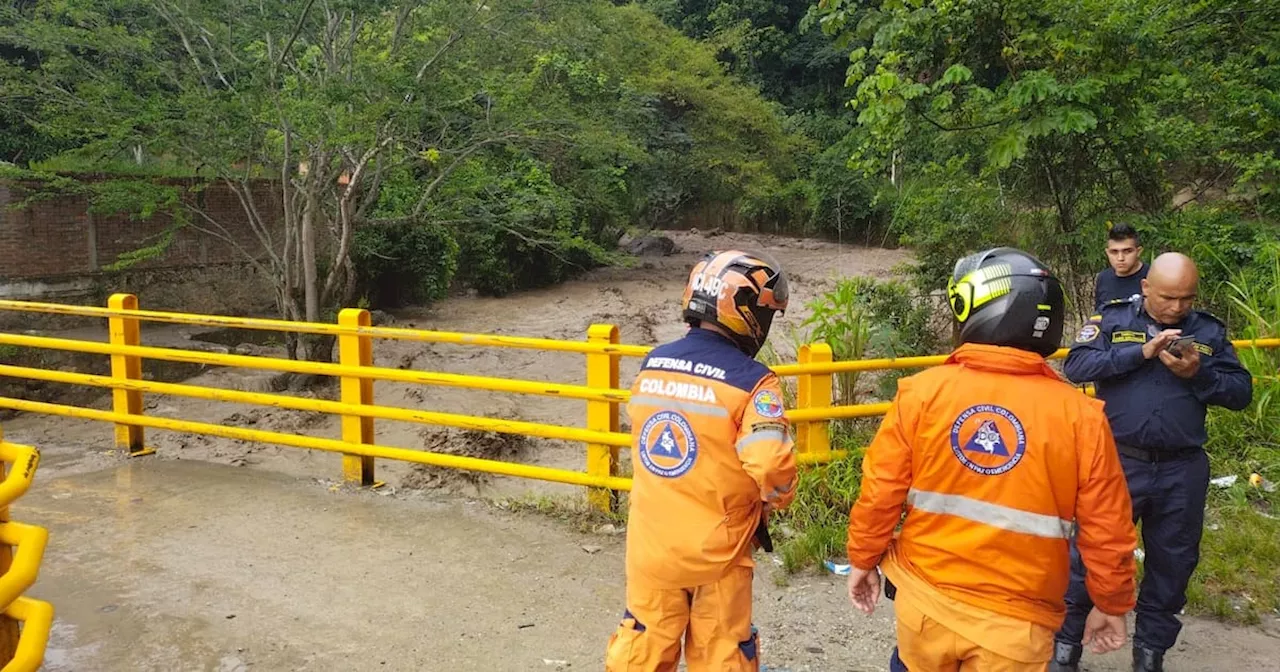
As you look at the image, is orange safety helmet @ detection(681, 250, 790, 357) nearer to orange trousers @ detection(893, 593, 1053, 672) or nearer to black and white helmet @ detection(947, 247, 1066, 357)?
black and white helmet @ detection(947, 247, 1066, 357)

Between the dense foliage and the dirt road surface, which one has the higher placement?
the dense foliage

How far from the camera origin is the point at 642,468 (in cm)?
289

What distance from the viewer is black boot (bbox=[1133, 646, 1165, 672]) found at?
3.63 m

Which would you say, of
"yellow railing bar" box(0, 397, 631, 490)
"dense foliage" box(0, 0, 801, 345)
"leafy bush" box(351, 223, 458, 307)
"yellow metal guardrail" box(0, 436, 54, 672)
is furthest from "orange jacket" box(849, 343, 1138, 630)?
"leafy bush" box(351, 223, 458, 307)

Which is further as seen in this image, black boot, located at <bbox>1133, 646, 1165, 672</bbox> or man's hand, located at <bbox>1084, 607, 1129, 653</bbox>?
black boot, located at <bbox>1133, 646, 1165, 672</bbox>

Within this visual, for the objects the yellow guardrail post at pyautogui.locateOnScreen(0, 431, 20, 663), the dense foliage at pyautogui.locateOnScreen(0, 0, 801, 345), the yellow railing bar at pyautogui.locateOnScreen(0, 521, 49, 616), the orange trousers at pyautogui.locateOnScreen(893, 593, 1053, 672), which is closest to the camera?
the orange trousers at pyautogui.locateOnScreen(893, 593, 1053, 672)

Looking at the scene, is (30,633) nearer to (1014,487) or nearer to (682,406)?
(682,406)

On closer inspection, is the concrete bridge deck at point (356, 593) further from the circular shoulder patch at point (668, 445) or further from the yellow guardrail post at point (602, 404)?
the circular shoulder patch at point (668, 445)

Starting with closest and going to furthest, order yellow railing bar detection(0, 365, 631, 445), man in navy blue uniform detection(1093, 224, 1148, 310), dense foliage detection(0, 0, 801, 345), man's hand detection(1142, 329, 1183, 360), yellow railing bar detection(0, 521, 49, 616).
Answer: yellow railing bar detection(0, 521, 49, 616) < man's hand detection(1142, 329, 1183, 360) < man in navy blue uniform detection(1093, 224, 1148, 310) < yellow railing bar detection(0, 365, 631, 445) < dense foliage detection(0, 0, 801, 345)

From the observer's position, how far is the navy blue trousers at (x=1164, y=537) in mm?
3547

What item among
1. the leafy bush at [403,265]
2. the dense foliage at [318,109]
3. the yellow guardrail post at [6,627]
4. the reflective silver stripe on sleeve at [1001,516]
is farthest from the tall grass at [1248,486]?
the leafy bush at [403,265]

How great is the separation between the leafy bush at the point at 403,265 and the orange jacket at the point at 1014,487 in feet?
55.9

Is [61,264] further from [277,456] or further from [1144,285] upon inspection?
[1144,285]

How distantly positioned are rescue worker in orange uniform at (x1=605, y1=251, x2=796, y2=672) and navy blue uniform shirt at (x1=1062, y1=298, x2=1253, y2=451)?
1.63 m
